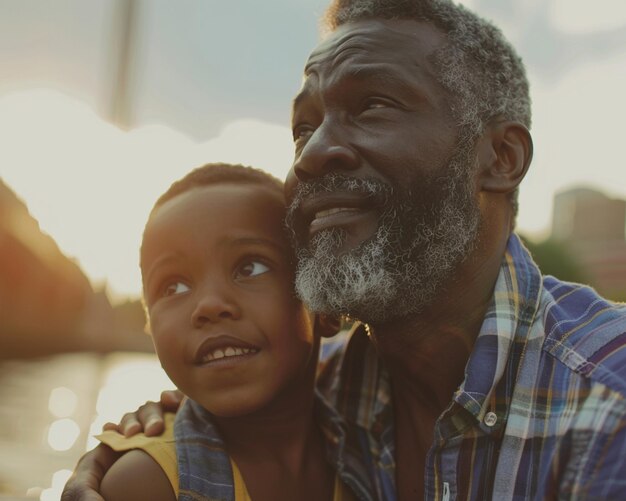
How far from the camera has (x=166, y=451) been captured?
6.24 feet

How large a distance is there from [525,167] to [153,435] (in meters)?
1.39

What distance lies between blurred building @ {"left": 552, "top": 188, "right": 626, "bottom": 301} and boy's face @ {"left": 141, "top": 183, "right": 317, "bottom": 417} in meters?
44.6

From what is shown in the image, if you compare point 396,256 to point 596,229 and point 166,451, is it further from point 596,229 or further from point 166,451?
point 596,229

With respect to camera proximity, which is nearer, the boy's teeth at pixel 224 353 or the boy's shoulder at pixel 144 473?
the boy's shoulder at pixel 144 473

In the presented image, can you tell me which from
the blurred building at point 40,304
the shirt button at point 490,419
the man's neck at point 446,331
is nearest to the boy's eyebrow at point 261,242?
the man's neck at point 446,331

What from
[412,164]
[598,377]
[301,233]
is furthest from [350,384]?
[598,377]

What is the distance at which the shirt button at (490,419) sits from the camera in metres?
1.85

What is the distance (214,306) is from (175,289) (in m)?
0.24

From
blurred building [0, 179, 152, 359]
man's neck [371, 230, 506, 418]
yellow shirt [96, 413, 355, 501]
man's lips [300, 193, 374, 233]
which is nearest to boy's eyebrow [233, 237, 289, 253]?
man's lips [300, 193, 374, 233]

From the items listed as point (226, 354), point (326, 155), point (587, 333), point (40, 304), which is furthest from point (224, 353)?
point (40, 304)

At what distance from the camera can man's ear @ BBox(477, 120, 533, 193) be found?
89.0 inches

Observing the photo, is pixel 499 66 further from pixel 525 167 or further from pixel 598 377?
pixel 598 377

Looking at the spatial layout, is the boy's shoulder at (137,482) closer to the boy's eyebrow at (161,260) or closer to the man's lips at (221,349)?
the man's lips at (221,349)

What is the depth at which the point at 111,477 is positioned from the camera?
1846 millimetres
